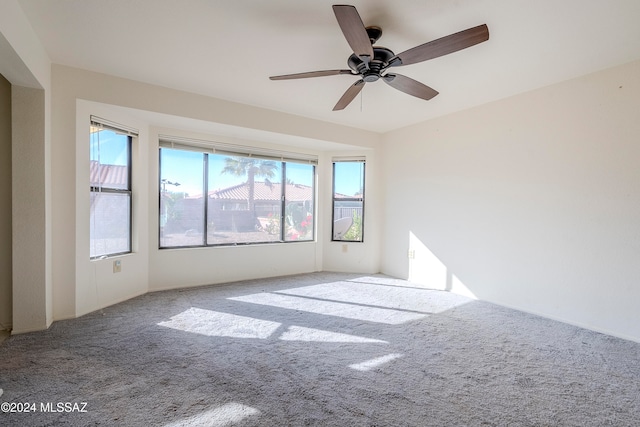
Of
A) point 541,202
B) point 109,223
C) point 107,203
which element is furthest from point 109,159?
point 541,202

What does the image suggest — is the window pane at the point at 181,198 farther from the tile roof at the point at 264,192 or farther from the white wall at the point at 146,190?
the tile roof at the point at 264,192

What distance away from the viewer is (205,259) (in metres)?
4.10

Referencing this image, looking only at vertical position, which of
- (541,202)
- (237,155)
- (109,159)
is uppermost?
(237,155)

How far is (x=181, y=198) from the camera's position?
3992 millimetres

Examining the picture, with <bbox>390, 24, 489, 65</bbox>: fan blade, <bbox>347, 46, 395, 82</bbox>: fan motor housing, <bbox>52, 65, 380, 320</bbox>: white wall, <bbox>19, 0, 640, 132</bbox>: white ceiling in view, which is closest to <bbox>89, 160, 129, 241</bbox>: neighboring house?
<bbox>52, 65, 380, 320</bbox>: white wall

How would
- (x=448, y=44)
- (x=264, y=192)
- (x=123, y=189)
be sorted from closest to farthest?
(x=448, y=44), (x=123, y=189), (x=264, y=192)

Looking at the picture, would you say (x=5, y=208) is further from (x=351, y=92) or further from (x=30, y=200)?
(x=351, y=92)

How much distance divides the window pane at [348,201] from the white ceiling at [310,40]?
1.89 metres

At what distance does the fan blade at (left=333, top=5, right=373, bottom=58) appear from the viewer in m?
1.51

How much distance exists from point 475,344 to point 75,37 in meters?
4.09

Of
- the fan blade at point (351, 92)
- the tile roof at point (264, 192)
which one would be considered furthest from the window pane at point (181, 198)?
the fan blade at point (351, 92)

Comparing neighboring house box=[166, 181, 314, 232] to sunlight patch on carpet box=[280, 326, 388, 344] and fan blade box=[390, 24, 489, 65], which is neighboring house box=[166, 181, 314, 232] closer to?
sunlight patch on carpet box=[280, 326, 388, 344]

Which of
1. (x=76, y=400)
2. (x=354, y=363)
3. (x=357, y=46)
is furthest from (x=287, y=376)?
(x=357, y=46)

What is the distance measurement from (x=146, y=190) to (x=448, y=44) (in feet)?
11.7
